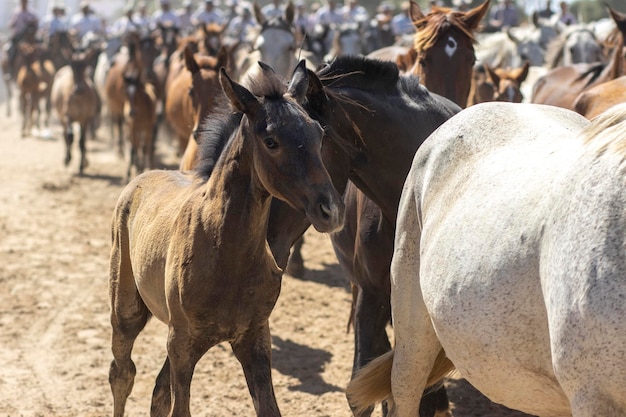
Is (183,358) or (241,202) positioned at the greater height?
(241,202)

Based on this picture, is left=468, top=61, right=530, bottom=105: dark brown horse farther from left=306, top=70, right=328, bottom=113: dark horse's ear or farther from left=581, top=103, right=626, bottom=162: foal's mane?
left=581, top=103, right=626, bottom=162: foal's mane

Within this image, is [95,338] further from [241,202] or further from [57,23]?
[57,23]

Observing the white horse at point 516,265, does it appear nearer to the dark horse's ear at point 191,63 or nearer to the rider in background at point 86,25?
the dark horse's ear at point 191,63

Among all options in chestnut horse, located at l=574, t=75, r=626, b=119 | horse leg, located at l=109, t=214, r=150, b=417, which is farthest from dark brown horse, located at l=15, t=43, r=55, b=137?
horse leg, located at l=109, t=214, r=150, b=417

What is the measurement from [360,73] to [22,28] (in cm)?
2423

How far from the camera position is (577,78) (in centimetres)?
935

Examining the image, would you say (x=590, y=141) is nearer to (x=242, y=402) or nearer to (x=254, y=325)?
(x=254, y=325)

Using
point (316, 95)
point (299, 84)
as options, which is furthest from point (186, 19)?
point (299, 84)

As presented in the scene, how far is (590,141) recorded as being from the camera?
300 centimetres

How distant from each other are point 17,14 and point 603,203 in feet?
89.4

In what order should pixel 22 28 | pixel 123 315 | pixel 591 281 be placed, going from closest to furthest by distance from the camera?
pixel 591 281
pixel 123 315
pixel 22 28

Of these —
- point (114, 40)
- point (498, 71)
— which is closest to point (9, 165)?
point (114, 40)

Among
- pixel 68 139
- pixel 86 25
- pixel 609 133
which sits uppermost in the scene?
pixel 609 133

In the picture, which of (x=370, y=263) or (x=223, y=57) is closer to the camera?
(x=370, y=263)
